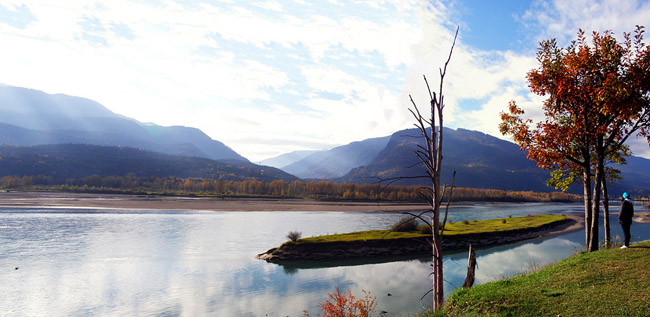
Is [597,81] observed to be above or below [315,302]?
above

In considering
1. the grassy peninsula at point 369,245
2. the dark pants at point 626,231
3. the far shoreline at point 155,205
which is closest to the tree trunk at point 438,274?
the dark pants at point 626,231

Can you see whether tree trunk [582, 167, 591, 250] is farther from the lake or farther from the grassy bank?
the lake

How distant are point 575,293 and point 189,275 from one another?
25.7m

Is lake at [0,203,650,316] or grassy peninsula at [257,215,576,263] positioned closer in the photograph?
lake at [0,203,650,316]

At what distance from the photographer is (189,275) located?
1115 inches

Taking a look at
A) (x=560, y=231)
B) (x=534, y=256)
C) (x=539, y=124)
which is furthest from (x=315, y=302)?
(x=560, y=231)

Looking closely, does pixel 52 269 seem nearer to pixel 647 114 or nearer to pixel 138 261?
pixel 138 261

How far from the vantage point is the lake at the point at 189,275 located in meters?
21.1

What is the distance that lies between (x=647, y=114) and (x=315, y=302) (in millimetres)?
20347

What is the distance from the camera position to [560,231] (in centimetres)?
6056

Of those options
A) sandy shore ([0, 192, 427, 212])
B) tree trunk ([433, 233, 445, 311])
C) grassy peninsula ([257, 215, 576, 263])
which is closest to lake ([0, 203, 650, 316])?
grassy peninsula ([257, 215, 576, 263])

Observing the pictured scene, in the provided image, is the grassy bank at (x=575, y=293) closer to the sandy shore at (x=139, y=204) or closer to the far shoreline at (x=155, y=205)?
the far shoreline at (x=155, y=205)

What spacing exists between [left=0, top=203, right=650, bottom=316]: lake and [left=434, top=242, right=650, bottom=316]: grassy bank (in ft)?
26.4

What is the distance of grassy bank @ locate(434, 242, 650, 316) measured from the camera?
1016 centimetres
